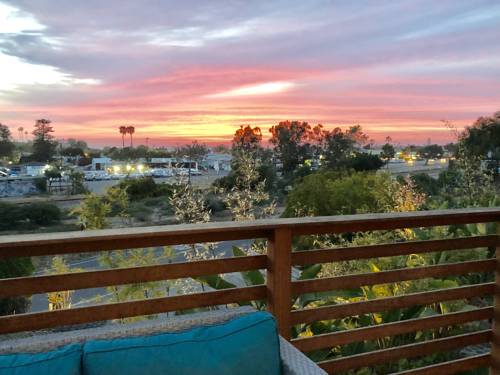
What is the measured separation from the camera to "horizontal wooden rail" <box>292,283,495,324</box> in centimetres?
216

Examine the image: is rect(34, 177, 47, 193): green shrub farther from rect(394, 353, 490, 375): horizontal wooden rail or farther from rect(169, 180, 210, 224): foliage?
rect(394, 353, 490, 375): horizontal wooden rail

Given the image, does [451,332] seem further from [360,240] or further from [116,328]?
[360,240]

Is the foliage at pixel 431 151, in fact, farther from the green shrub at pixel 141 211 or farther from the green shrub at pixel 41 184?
the green shrub at pixel 41 184

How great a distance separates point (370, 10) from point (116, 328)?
5.83 m

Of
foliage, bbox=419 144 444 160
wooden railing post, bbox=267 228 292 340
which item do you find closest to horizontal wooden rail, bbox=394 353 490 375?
wooden railing post, bbox=267 228 292 340

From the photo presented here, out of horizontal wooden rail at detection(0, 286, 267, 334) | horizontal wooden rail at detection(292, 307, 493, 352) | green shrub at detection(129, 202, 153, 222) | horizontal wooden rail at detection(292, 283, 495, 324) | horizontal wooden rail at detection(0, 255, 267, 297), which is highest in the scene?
horizontal wooden rail at detection(0, 255, 267, 297)

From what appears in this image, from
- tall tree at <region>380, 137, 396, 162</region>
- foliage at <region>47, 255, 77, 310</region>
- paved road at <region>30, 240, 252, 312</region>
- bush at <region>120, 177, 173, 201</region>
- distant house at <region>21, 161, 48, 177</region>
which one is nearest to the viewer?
paved road at <region>30, 240, 252, 312</region>

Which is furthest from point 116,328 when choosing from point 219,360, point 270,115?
point 270,115

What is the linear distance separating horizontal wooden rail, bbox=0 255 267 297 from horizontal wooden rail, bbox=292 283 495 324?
0.38m

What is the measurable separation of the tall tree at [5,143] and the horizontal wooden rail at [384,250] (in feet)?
17.3

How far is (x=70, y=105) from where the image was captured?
1024 centimetres

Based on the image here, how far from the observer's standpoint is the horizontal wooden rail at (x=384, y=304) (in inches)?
85.1

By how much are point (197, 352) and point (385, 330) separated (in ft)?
4.24

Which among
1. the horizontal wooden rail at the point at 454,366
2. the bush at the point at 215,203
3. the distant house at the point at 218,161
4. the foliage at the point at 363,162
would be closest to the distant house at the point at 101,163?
the distant house at the point at 218,161
